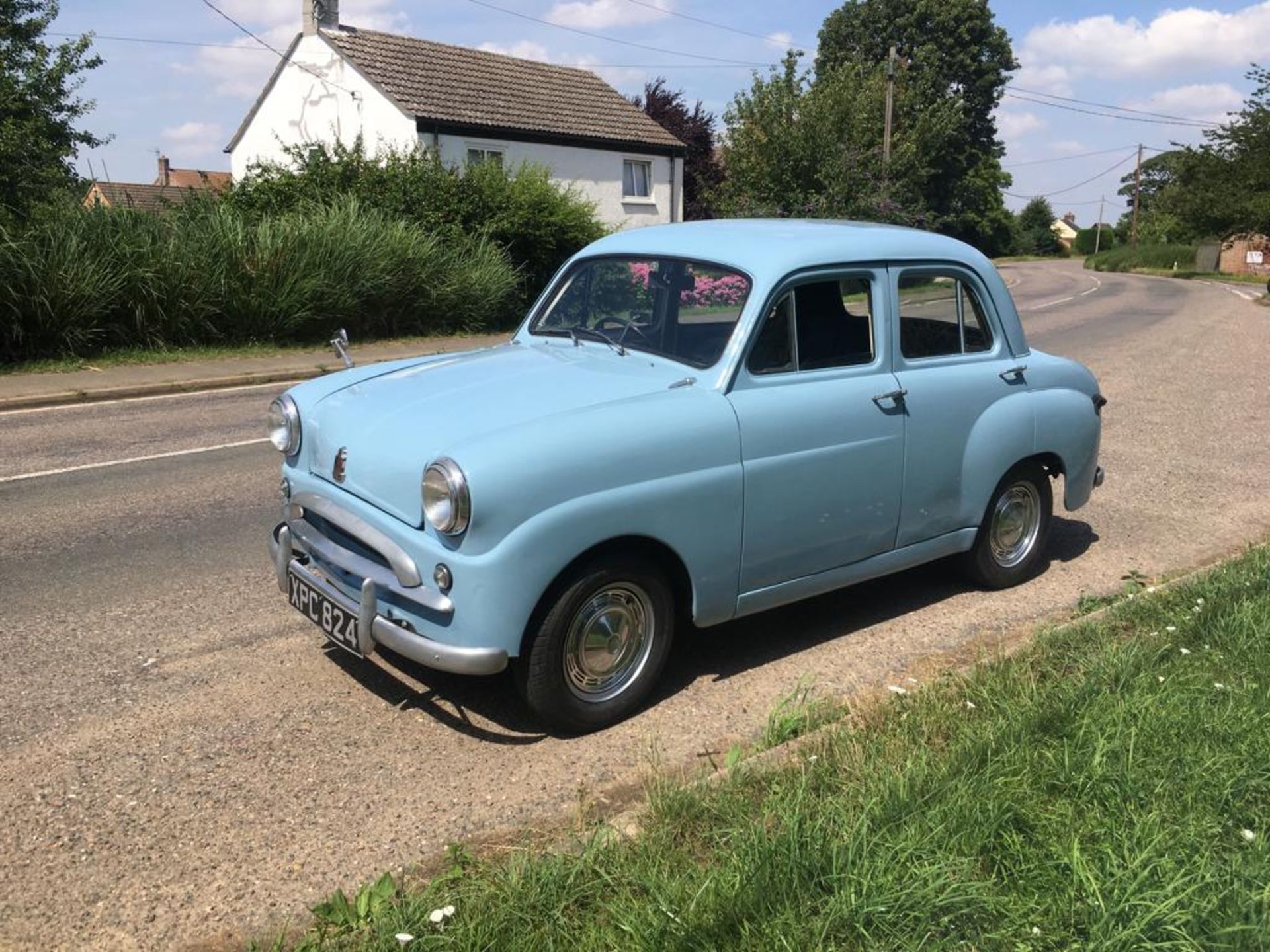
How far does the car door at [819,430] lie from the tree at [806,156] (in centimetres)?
2340

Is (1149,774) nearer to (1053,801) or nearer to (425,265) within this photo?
(1053,801)

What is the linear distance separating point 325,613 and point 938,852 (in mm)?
2244

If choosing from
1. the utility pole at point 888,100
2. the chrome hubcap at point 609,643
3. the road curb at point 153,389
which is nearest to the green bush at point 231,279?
the road curb at point 153,389

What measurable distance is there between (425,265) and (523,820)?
596 inches

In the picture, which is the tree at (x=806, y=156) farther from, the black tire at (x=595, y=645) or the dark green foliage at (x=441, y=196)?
the black tire at (x=595, y=645)

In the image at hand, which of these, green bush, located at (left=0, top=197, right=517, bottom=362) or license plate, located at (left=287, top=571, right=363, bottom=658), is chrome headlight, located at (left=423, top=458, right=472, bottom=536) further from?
green bush, located at (left=0, top=197, right=517, bottom=362)

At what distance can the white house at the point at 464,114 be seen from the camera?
2592 centimetres

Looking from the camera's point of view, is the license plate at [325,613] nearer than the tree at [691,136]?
Yes

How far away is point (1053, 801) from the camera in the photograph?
3.04 m

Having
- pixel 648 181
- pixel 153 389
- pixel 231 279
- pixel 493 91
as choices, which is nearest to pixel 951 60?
pixel 648 181

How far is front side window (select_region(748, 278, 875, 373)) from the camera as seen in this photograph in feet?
13.9

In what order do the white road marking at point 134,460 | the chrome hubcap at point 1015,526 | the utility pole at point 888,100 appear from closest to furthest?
the chrome hubcap at point 1015,526, the white road marking at point 134,460, the utility pole at point 888,100

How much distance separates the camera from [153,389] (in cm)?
1214

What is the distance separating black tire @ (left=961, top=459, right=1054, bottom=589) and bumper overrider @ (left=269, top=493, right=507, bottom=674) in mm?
2867
